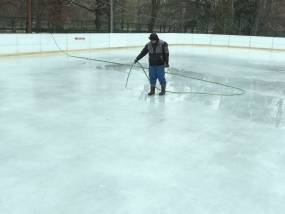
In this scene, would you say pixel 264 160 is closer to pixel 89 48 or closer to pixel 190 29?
pixel 89 48

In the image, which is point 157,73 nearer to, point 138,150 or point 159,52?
point 159,52

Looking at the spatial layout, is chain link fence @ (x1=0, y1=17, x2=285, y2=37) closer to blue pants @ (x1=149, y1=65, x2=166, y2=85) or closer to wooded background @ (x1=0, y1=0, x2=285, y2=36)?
wooded background @ (x1=0, y1=0, x2=285, y2=36)

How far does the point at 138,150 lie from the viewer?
3738 mm

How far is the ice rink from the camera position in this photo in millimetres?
2654

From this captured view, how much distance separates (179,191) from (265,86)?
19.9ft

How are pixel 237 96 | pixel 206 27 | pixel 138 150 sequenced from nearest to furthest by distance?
pixel 138 150, pixel 237 96, pixel 206 27

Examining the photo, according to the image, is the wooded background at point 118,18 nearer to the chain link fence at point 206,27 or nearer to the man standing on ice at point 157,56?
the chain link fence at point 206,27

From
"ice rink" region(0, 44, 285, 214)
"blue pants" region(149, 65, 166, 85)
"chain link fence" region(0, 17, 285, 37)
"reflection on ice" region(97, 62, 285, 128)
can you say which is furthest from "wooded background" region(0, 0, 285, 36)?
"ice rink" region(0, 44, 285, 214)

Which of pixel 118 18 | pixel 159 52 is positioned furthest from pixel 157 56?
pixel 118 18

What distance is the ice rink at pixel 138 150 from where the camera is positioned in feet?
8.71

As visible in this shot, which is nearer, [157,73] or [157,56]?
[157,56]

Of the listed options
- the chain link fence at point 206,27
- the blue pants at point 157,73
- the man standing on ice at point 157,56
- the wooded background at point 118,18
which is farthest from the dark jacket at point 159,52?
the chain link fence at point 206,27

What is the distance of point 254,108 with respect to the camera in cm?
586

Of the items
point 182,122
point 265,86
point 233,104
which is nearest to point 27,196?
point 182,122
